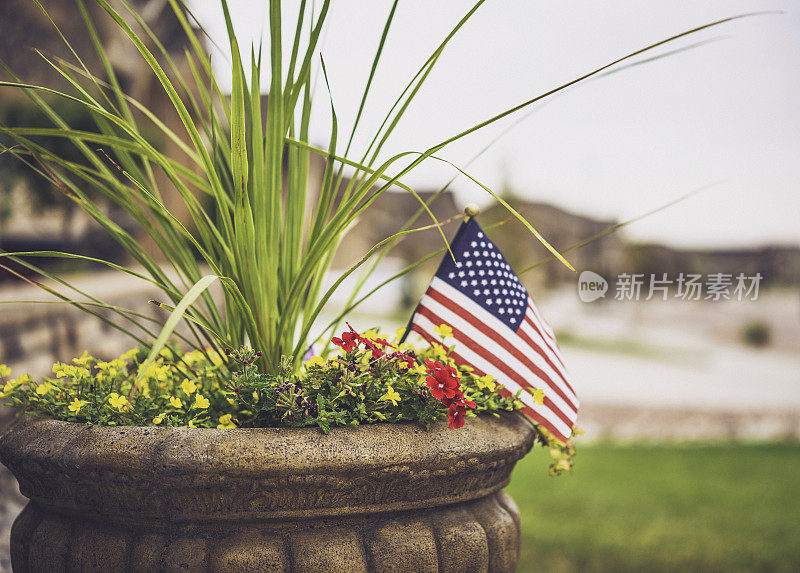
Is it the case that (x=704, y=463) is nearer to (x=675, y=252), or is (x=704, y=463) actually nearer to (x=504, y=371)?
(x=504, y=371)

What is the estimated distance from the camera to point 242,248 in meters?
1.50

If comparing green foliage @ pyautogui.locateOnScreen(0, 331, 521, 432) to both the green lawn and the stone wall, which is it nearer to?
the stone wall

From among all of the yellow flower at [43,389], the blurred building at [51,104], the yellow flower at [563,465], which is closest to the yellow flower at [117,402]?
the yellow flower at [43,389]

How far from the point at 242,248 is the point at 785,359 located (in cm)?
1500

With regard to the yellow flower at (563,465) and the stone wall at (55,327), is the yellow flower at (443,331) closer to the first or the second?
the yellow flower at (563,465)

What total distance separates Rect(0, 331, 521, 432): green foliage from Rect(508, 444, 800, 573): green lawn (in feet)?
7.04

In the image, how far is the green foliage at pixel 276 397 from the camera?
1407mm

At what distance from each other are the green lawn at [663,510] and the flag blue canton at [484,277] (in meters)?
2.00

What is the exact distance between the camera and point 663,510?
4160 mm

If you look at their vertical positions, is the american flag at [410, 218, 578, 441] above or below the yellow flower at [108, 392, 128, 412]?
above

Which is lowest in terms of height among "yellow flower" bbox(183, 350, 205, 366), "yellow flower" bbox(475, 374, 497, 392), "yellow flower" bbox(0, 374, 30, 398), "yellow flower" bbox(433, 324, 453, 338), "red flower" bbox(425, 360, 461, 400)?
"yellow flower" bbox(0, 374, 30, 398)

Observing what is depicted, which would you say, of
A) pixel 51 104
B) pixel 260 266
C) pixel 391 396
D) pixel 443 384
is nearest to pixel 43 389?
pixel 260 266

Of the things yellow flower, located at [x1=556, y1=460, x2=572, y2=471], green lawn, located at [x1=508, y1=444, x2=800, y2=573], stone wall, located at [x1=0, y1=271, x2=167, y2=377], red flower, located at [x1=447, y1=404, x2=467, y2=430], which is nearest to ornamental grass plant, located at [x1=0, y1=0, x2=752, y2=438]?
red flower, located at [x1=447, y1=404, x2=467, y2=430]

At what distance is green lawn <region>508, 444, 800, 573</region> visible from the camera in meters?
3.35
